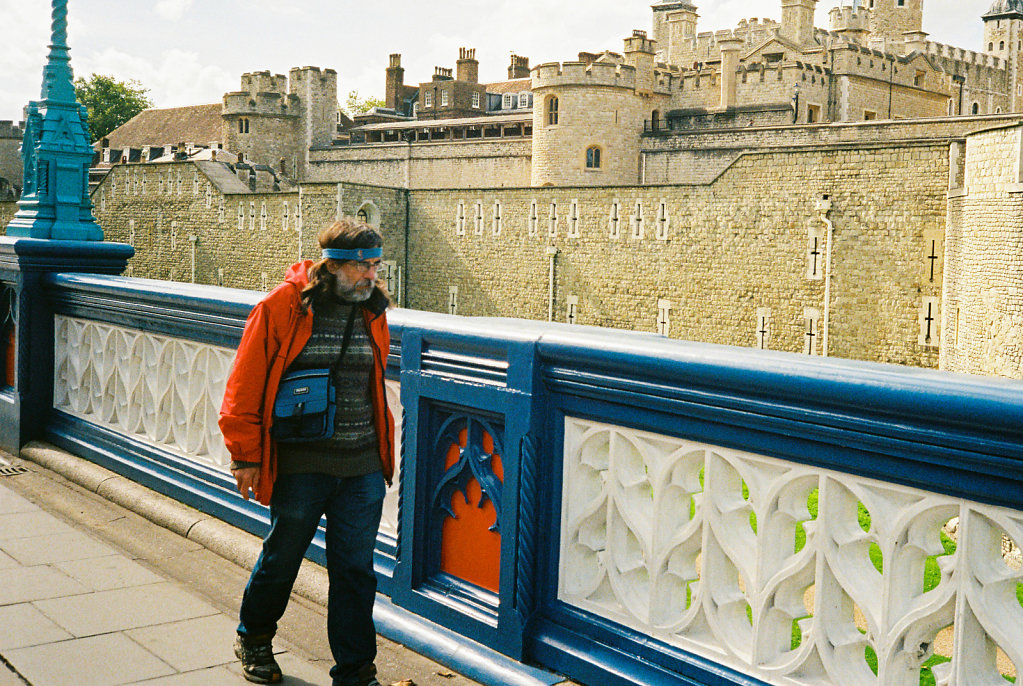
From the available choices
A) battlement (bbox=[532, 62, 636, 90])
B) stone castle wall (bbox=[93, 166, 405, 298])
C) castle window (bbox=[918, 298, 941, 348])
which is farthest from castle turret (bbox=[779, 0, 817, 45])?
castle window (bbox=[918, 298, 941, 348])

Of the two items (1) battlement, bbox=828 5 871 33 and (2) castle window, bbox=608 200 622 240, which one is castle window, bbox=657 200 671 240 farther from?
(1) battlement, bbox=828 5 871 33

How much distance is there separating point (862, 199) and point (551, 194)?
811 centimetres

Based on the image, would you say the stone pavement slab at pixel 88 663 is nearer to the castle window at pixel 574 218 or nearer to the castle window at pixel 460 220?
the castle window at pixel 574 218

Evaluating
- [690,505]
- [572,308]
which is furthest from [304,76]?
[690,505]

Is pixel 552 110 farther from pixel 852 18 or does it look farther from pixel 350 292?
pixel 350 292

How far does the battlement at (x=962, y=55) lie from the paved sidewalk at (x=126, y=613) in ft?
157

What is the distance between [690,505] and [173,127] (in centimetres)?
5274

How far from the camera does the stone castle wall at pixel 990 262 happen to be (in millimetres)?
14438

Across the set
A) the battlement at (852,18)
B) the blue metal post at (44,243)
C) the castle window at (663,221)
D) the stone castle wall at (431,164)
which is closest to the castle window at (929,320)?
the castle window at (663,221)

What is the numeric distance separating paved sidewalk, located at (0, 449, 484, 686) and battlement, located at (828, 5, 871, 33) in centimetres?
5600

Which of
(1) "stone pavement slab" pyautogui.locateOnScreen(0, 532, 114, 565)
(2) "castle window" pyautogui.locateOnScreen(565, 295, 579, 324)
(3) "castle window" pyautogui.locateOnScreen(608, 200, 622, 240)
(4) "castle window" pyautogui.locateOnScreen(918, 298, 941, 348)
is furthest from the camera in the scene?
(2) "castle window" pyautogui.locateOnScreen(565, 295, 579, 324)

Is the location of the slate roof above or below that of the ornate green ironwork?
above

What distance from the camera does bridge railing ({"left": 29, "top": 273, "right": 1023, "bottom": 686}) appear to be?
1.58 metres

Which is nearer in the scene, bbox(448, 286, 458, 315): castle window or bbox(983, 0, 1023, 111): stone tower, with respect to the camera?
bbox(448, 286, 458, 315): castle window
